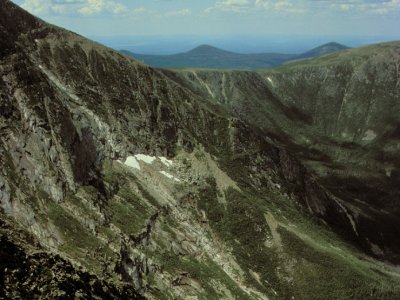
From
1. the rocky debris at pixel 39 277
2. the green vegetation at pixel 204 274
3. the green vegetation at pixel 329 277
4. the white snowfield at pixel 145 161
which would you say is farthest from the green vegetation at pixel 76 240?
the green vegetation at pixel 329 277

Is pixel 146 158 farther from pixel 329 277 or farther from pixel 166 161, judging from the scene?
pixel 329 277

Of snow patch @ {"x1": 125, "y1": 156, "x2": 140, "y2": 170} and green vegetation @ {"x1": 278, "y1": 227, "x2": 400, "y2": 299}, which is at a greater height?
snow patch @ {"x1": 125, "y1": 156, "x2": 140, "y2": 170}

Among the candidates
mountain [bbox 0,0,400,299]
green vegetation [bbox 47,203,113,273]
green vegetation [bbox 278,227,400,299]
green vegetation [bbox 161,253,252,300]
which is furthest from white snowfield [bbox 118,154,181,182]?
green vegetation [bbox 278,227,400,299]

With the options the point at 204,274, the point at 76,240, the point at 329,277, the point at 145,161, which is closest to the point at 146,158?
the point at 145,161

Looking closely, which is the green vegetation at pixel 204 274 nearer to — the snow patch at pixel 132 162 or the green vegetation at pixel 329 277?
the green vegetation at pixel 329 277

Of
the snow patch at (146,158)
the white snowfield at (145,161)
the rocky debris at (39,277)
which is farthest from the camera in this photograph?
the snow patch at (146,158)

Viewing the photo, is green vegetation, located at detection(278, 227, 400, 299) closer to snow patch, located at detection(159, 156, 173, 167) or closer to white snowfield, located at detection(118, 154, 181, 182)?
white snowfield, located at detection(118, 154, 181, 182)
